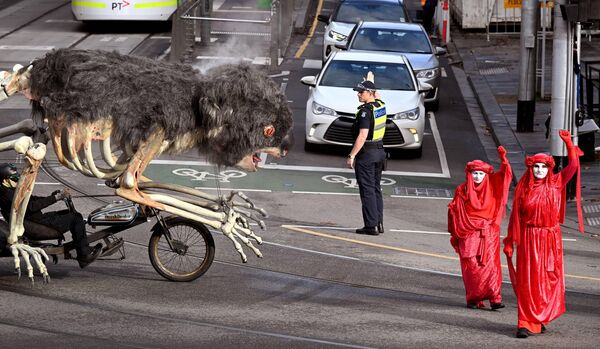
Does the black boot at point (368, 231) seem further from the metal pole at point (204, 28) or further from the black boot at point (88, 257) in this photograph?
the metal pole at point (204, 28)

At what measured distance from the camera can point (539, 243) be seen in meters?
11.3

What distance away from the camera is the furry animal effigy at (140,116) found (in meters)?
11.6

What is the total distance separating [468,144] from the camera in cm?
2352

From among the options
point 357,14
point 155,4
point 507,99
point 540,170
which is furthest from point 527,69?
point 540,170

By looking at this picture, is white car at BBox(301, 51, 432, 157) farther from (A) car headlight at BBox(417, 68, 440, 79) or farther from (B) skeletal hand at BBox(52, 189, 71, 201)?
(B) skeletal hand at BBox(52, 189, 71, 201)

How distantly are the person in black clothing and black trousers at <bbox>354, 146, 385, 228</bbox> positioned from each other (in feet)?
15.5

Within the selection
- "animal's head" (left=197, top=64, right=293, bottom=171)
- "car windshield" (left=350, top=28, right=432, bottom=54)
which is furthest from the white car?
"animal's head" (left=197, top=64, right=293, bottom=171)

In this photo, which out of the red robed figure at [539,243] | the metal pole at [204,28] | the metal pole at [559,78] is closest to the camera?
the red robed figure at [539,243]

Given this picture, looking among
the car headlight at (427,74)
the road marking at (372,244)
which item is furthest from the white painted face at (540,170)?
the car headlight at (427,74)

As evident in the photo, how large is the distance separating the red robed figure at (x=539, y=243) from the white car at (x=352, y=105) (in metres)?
9.90

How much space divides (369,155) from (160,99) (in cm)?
492

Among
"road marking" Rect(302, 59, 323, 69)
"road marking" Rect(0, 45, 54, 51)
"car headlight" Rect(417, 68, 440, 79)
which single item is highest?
"car headlight" Rect(417, 68, 440, 79)

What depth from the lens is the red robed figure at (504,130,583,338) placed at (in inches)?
436

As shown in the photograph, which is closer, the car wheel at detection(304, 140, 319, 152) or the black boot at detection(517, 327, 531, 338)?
the black boot at detection(517, 327, 531, 338)
